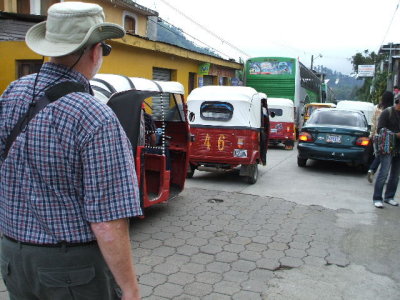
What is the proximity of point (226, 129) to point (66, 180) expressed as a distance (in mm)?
6739

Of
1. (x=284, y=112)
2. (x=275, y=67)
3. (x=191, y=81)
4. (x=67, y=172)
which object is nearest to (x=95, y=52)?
(x=67, y=172)

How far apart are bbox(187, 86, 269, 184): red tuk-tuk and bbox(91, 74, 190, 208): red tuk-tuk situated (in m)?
1.01

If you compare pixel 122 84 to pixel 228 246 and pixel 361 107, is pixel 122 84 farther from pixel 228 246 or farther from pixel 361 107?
pixel 361 107

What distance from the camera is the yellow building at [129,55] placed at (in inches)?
300

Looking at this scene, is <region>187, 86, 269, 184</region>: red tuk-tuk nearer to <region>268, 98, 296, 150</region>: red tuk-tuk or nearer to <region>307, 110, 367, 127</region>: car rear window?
<region>307, 110, 367, 127</region>: car rear window

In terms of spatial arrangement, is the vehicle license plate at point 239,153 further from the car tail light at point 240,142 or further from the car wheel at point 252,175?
the car wheel at point 252,175

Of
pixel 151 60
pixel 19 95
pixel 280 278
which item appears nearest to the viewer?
pixel 19 95

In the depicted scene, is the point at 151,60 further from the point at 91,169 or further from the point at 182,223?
the point at 91,169

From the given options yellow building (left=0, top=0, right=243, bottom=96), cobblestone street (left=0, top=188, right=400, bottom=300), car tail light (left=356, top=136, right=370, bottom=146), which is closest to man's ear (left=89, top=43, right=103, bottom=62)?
cobblestone street (left=0, top=188, right=400, bottom=300)

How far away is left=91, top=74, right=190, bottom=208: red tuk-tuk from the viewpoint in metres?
4.54

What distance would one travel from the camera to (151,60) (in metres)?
15.1

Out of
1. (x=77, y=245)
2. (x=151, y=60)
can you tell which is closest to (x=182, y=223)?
(x=77, y=245)

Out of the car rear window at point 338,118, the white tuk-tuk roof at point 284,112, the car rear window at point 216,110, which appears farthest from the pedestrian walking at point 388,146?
the white tuk-tuk roof at point 284,112

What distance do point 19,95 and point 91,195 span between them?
52 centimetres
